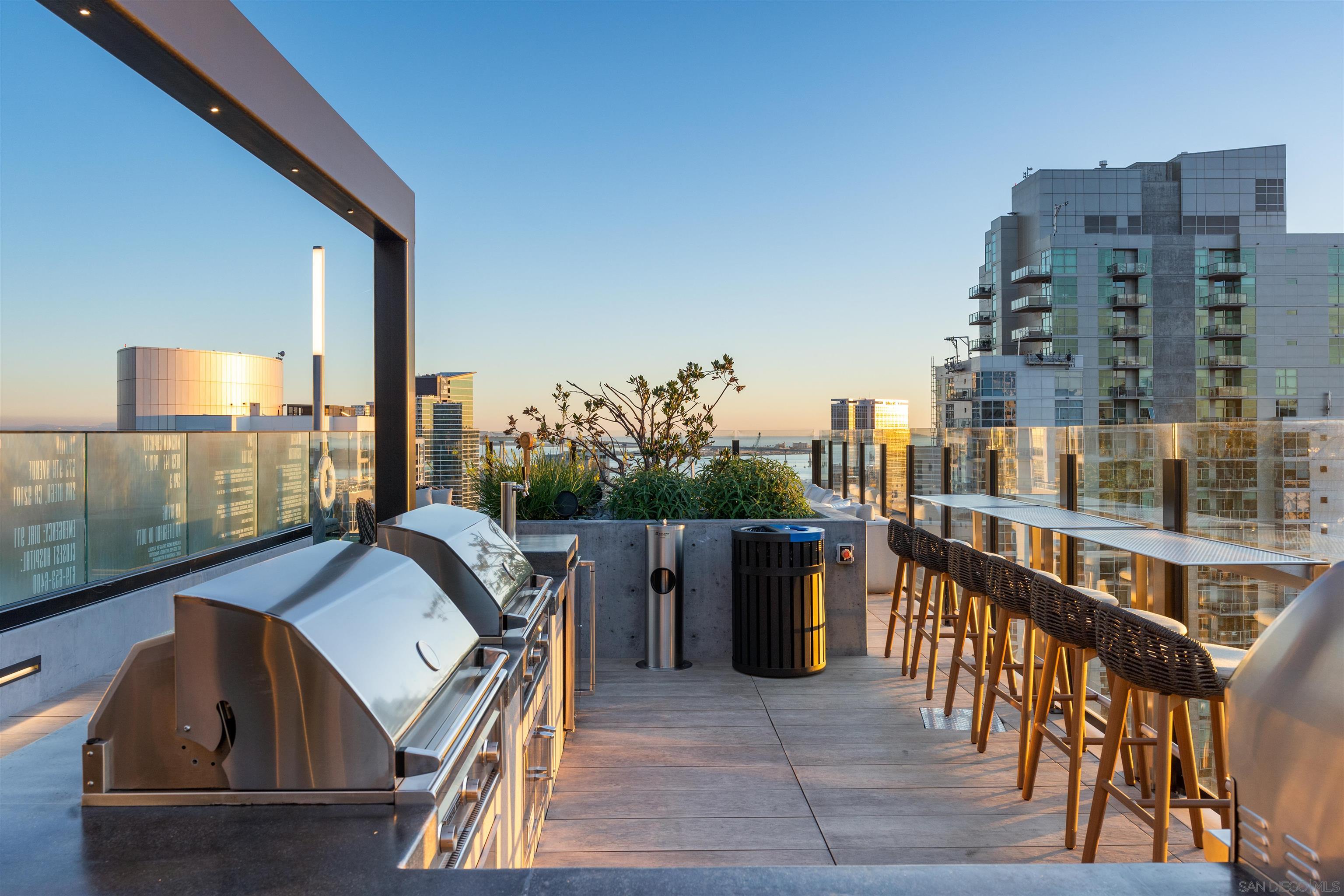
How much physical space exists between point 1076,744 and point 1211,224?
4694 centimetres

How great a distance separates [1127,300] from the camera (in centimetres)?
3994

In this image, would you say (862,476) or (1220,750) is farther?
(862,476)

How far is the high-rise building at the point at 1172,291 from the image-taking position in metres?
38.7

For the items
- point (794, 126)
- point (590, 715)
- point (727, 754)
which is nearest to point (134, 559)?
point (590, 715)

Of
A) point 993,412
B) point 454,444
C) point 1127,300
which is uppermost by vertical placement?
point 1127,300

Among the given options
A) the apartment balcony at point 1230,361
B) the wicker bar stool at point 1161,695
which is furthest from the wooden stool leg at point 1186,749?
the apartment balcony at point 1230,361

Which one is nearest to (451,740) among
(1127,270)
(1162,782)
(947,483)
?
(1162,782)

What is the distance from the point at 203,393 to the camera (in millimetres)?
4250

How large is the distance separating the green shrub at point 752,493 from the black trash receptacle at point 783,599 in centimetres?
74

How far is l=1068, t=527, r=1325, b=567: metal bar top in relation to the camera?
294cm

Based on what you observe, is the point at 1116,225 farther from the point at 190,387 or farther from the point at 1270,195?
the point at 190,387

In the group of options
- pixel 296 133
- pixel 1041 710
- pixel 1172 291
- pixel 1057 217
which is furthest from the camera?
pixel 1057 217

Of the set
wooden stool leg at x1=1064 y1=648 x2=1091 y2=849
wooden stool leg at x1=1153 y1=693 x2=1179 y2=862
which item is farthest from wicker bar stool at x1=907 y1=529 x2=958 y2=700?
wooden stool leg at x1=1153 y1=693 x2=1179 y2=862

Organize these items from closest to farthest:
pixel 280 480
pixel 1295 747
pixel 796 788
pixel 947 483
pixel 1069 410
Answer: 1. pixel 1295 747
2. pixel 796 788
3. pixel 280 480
4. pixel 947 483
5. pixel 1069 410
